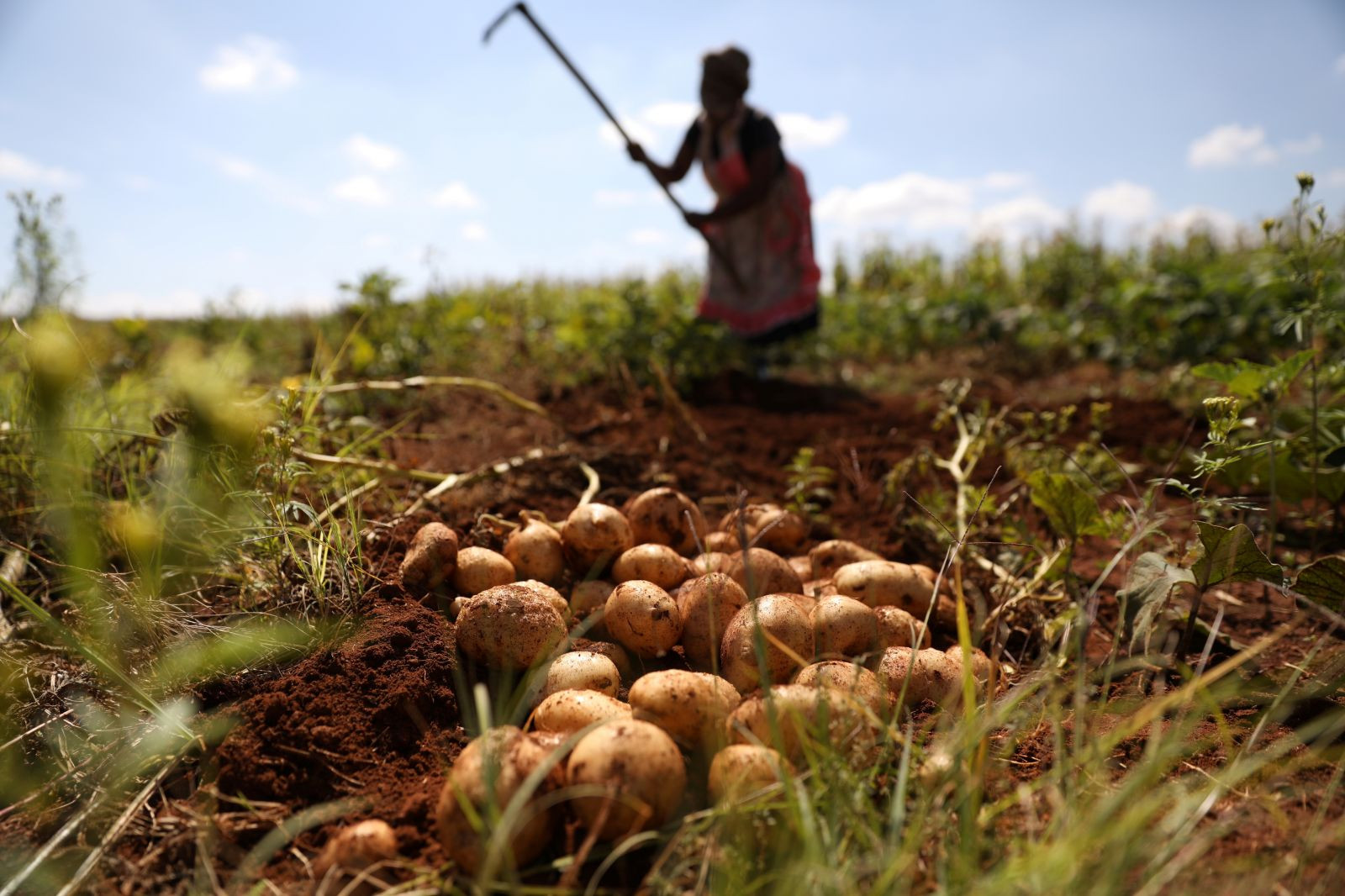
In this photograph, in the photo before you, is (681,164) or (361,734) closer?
(361,734)

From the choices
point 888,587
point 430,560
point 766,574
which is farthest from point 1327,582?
point 430,560

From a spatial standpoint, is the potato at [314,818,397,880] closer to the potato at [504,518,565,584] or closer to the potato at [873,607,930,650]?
the potato at [504,518,565,584]

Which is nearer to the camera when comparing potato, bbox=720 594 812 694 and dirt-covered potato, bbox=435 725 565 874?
dirt-covered potato, bbox=435 725 565 874

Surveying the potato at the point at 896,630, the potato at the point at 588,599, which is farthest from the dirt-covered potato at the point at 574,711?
the potato at the point at 896,630

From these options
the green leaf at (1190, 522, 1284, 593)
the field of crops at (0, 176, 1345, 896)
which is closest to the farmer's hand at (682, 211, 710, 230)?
the field of crops at (0, 176, 1345, 896)

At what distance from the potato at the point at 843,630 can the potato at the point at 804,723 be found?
326mm

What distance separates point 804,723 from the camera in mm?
1357

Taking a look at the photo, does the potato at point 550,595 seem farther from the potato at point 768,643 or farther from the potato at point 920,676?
the potato at point 920,676

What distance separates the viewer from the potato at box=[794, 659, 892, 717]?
1549 mm

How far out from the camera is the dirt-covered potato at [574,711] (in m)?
1.53

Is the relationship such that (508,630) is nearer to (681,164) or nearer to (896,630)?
(896,630)

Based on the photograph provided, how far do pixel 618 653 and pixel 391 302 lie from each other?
13.4ft

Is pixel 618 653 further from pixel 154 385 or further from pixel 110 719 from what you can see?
pixel 154 385

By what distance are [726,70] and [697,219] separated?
100 centimetres
